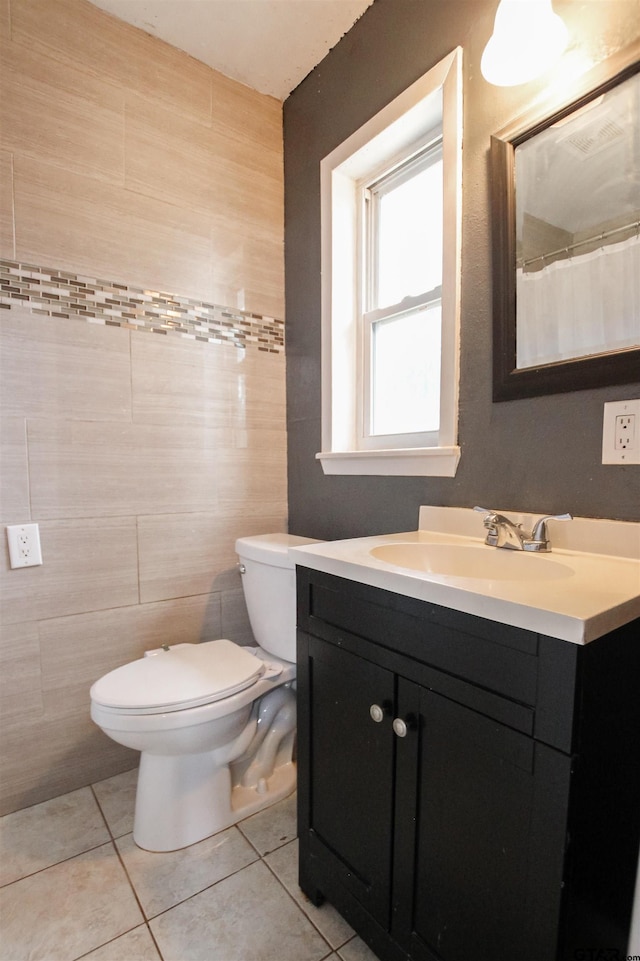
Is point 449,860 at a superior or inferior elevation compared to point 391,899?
superior

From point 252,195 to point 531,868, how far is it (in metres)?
2.01

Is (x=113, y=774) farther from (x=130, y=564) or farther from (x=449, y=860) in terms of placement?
(x=449, y=860)

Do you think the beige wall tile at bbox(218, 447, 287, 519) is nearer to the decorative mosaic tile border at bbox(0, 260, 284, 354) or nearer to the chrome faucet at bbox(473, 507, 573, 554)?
the decorative mosaic tile border at bbox(0, 260, 284, 354)

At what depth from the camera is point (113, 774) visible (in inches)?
60.0

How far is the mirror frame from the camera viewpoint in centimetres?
89

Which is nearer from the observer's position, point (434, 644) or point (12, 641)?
point (434, 644)

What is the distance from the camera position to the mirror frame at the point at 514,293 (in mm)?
889

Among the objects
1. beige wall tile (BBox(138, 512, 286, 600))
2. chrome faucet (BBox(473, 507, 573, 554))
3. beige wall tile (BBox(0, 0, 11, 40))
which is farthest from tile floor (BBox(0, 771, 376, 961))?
beige wall tile (BBox(0, 0, 11, 40))

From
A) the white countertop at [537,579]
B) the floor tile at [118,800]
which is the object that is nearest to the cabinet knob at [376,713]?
the white countertop at [537,579]

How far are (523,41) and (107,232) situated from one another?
1.20 metres

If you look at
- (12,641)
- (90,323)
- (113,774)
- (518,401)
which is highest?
(90,323)

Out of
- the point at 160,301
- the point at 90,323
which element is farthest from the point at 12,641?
the point at 160,301

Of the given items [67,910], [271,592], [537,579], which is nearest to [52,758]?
[67,910]

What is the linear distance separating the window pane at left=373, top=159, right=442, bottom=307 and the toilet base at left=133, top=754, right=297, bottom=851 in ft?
5.08
